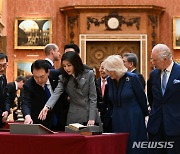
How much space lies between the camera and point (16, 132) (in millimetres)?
7102

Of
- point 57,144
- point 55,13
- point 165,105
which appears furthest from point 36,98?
point 55,13

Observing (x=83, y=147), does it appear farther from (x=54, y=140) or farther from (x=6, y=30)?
(x=6, y=30)

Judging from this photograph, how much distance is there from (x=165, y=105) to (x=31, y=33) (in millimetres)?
16799

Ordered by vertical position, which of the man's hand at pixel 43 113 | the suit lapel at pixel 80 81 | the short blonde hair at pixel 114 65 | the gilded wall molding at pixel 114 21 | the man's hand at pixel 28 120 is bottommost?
the man's hand at pixel 28 120

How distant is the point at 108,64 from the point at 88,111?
31.8 inches

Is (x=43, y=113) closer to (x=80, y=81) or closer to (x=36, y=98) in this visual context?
(x=36, y=98)

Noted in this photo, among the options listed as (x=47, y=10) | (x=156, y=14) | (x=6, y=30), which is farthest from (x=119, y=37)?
(x=6, y=30)

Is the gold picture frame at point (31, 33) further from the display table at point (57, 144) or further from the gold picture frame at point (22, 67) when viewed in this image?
the display table at point (57, 144)

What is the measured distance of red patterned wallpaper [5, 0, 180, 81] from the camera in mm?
24469

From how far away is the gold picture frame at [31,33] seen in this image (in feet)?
79.4

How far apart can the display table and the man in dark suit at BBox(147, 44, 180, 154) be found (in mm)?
1108

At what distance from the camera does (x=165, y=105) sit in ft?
26.3

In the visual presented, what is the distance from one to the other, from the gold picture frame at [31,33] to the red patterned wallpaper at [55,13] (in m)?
0.26

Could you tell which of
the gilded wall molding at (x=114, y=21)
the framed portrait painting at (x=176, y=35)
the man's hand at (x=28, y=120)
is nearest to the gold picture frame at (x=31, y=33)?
the gilded wall molding at (x=114, y=21)
